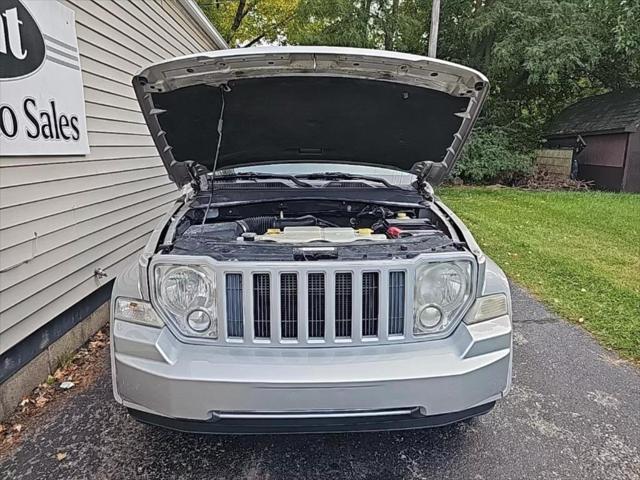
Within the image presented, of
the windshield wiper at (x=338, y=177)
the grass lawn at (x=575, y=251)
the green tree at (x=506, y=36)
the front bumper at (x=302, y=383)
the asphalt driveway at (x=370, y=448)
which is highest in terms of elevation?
the green tree at (x=506, y=36)

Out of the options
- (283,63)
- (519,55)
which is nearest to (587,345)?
(283,63)

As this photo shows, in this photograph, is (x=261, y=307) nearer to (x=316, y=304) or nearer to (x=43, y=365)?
(x=316, y=304)

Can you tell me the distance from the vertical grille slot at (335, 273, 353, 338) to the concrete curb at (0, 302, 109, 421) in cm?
200

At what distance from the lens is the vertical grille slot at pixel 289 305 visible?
1975 mm

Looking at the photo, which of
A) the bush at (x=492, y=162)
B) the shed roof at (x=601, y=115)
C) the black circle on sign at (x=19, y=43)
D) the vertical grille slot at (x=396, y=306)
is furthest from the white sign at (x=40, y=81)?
the shed roof at (x=601, y=115)

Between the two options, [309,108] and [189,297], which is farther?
[309,108]

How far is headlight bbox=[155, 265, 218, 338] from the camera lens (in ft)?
→ 6.59

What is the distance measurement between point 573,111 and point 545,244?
37.7 feet

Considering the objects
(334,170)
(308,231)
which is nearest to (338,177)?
(334,170)

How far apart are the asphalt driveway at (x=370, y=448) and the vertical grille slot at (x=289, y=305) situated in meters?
0.74

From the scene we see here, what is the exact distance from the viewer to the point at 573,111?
52.5 feet

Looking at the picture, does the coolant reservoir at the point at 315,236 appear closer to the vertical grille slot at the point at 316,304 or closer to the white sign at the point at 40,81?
the vertical grille slot at the point at 316,304

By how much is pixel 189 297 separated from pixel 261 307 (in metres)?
0.32

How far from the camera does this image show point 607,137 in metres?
13.9
